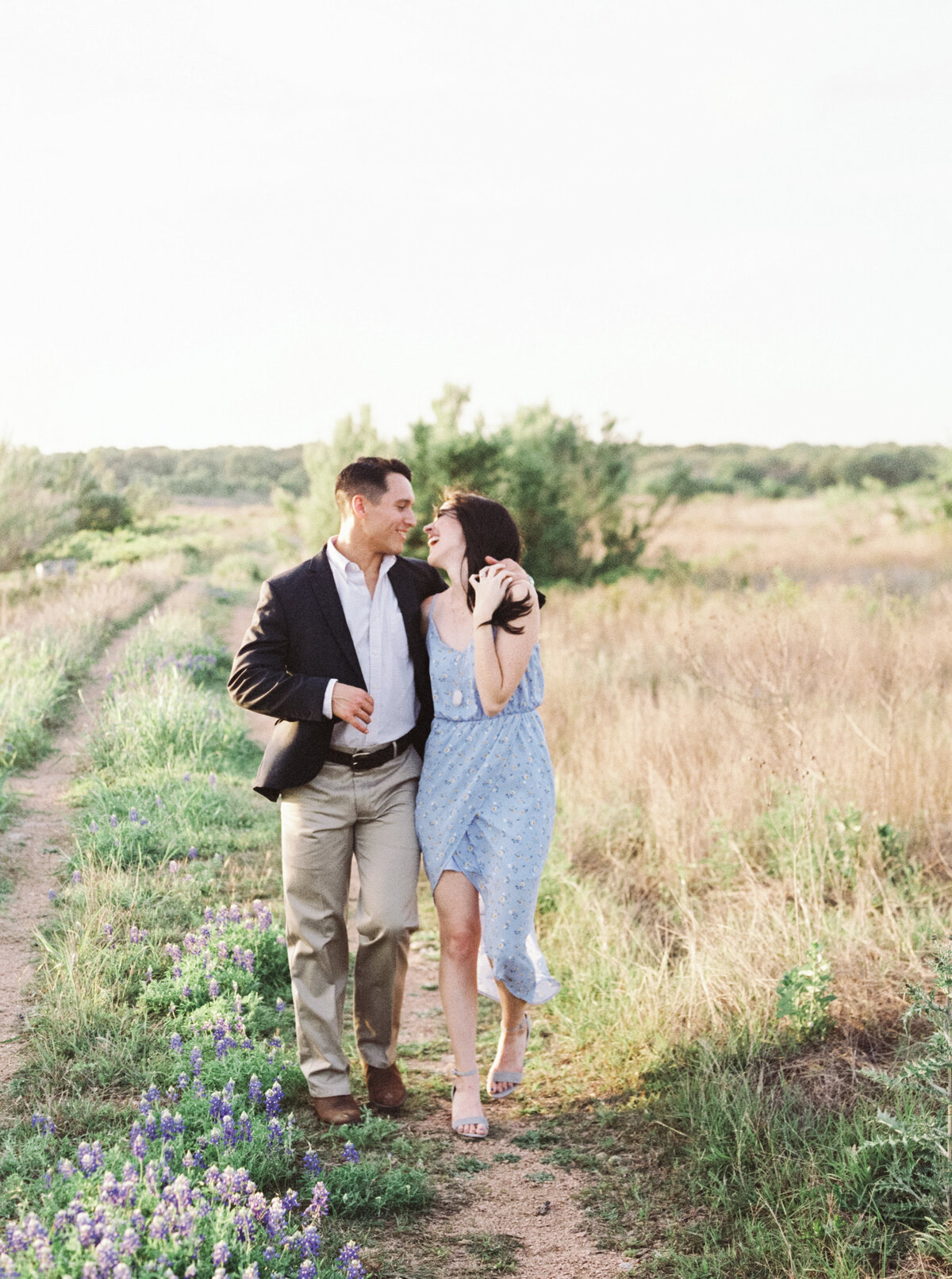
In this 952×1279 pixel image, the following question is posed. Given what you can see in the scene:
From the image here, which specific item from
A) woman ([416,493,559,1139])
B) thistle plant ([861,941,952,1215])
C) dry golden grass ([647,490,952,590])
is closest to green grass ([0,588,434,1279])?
woman ([416,493,559,1139])

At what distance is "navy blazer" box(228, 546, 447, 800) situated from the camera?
11.8ft

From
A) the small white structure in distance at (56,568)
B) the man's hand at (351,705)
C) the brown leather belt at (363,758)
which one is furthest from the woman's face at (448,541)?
the small white structure in distance at (56,568)

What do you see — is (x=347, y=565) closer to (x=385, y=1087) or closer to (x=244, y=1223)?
(x=385, y=1087)

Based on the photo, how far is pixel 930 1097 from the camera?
339cm

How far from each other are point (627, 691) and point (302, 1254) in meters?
6.42

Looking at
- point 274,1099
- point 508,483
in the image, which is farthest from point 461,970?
point 508,483

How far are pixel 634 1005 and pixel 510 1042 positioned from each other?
55 centimetres

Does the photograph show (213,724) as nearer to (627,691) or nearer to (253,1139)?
(627,691)

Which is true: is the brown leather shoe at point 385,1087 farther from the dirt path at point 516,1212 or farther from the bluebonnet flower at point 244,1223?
the bluebonnet flower at point 244,1223

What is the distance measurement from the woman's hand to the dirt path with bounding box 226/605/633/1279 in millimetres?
1807

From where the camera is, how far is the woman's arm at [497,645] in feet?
11.9

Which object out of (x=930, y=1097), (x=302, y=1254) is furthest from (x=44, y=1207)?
(x=930, y=1097)

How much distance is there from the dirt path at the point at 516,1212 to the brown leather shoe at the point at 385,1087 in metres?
0.11

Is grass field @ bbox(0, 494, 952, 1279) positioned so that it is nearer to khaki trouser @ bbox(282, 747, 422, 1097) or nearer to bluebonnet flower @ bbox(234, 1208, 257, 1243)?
bluebonnet flower @ bbox(234, 1208, 257, 1243)
